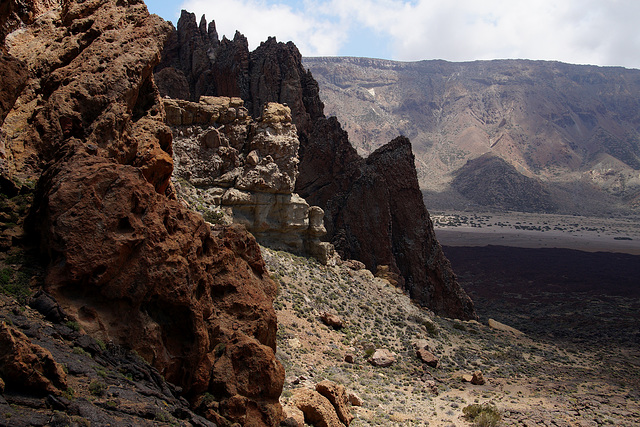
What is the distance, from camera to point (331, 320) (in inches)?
896

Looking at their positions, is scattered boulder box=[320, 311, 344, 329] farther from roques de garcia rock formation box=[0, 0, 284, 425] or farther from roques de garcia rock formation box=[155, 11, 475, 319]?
roques de garcia rock formation box=[155, 11, 475, 319]

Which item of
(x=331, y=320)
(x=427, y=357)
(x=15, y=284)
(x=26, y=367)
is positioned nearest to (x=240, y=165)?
(x=331, y=320)

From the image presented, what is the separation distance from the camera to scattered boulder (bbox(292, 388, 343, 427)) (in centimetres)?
1165

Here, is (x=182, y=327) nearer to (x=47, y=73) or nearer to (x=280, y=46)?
(x=47, y=73)

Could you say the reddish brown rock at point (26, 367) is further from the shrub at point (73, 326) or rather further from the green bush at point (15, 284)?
the green bush at point (15, 284)

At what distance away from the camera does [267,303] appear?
36.6 ft

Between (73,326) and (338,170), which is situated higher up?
(338,170)

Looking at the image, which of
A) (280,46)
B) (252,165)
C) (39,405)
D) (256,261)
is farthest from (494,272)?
(39,405)

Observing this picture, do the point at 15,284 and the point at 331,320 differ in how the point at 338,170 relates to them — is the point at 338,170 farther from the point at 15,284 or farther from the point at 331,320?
the point at 15,284

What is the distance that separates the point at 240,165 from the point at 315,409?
54.7ft

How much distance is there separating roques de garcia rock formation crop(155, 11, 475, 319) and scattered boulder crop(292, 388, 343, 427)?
24.5 m

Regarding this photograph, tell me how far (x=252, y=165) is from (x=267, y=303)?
51.0 ft

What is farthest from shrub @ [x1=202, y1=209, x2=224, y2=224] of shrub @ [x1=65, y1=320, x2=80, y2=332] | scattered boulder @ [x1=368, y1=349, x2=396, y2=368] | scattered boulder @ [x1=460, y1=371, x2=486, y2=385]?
shrub @ [x1=65, y1=320, x2=80, y2=332]

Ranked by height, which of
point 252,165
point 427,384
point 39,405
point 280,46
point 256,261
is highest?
point 280,46
